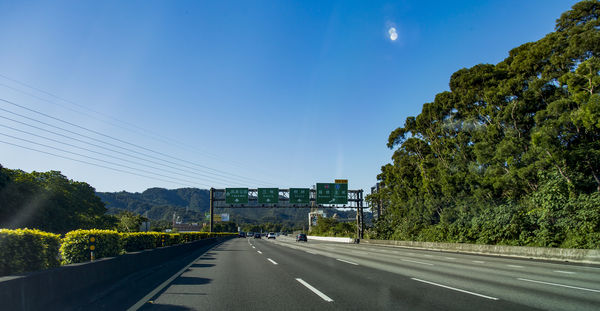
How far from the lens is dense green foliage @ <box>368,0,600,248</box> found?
879 inches

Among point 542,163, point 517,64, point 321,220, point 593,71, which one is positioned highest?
point 517,64

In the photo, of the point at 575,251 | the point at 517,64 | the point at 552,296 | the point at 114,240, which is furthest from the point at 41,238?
the point at 517,64

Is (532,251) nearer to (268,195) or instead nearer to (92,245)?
(92,245)

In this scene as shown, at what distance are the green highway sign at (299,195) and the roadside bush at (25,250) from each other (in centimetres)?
4375

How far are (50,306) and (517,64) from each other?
3146 cm

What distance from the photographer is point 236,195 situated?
52438 mm

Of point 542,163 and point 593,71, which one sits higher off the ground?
point 593,71

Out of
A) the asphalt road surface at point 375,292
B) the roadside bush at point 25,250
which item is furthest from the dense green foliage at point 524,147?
the roadside bush at point 25,250

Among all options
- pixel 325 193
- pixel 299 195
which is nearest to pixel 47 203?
pixel 299 195

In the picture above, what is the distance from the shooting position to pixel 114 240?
40.8 ft

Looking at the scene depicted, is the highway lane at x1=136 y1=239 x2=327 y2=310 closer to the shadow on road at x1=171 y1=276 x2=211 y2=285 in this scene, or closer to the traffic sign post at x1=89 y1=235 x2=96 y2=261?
the shadow on road at x1=171 y1=276 x2=211 y2=285

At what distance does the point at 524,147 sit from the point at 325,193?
2736 cm

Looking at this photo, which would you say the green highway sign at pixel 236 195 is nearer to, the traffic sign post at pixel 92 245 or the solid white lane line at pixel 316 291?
the traffic sign post at pixel 92 245

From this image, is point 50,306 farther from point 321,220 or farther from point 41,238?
point 321,220
